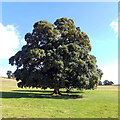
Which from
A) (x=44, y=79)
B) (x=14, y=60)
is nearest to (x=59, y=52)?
(x=44, y=79)

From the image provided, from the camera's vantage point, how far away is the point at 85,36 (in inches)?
1169

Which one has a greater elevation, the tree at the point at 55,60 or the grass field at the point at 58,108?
the tree at the point at 55,60

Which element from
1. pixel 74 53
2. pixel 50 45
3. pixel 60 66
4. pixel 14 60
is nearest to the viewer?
pixel 60 66

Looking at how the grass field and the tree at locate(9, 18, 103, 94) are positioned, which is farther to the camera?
the tree at locate(9, 18, 103, 94)

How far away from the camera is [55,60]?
2327 cm

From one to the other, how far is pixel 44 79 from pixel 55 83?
7.81ft

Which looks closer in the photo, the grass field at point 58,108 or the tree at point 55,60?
the grass field at point 58,108

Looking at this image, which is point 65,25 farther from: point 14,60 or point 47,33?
point 14,60

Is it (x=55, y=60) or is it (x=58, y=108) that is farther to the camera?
(x=55, y=60)

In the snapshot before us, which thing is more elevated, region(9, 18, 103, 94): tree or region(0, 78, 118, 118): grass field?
region(9, 18, 103, 94): tree

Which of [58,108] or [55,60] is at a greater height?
[55,60]

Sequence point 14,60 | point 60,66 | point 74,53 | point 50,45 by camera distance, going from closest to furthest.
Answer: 1. point 60,66
2. point 74,53
3. point 50,45
4. point 14,60

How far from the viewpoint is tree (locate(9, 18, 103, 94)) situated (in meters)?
24.1

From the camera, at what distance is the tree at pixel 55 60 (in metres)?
24.1
